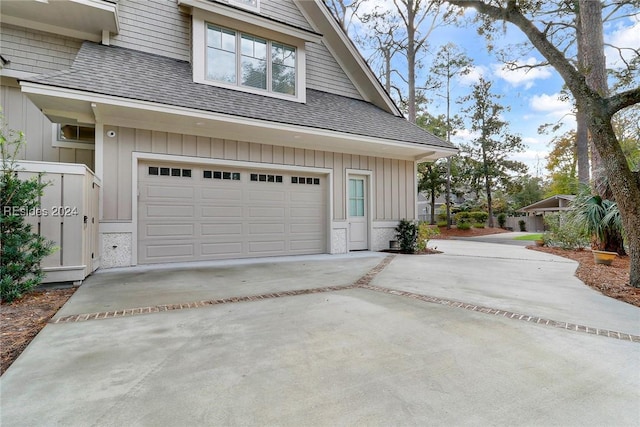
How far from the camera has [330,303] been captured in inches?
151

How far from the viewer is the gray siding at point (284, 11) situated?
8.39 m

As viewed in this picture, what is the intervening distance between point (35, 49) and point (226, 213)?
5.07 metres

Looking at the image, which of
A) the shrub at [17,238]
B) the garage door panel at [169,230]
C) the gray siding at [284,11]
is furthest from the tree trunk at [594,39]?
the shrub at [17,238]

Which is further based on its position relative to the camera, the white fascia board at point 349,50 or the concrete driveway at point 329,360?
the white fascia board at point 349,50

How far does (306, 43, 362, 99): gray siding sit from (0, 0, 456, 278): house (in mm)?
44

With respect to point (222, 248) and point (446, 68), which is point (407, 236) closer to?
point (222, 248)

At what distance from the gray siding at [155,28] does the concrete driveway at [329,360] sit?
574 cm

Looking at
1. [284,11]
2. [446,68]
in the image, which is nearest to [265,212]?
[284,11]

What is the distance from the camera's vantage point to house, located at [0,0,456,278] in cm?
609

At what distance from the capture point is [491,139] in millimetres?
25250

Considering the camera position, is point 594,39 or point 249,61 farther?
point 249,61

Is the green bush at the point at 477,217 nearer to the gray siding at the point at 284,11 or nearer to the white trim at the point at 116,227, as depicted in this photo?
the gray siding at the point at 284,11

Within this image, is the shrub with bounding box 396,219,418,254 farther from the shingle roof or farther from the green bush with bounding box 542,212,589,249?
the green bush with bounding box 542,212,589,249

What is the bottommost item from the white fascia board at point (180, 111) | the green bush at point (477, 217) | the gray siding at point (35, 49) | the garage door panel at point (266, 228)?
the garage door panel at point (266, 228)
